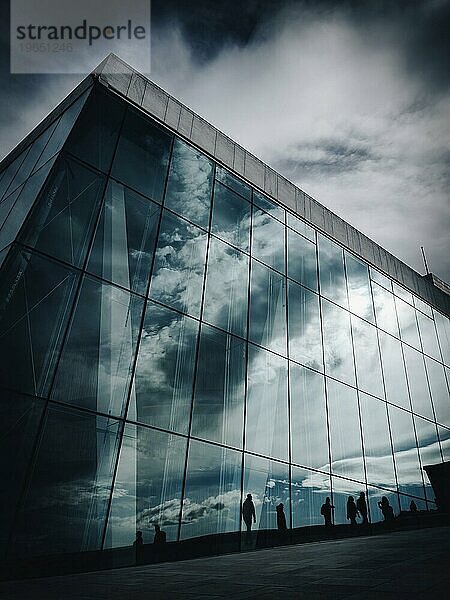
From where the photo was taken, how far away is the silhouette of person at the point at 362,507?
17172 mm

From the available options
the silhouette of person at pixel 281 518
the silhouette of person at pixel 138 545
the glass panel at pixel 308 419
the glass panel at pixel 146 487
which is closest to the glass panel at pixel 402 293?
the glass panel at pixel 308 419

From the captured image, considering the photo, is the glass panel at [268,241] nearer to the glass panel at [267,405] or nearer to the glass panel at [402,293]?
the glass panel at [267,405]

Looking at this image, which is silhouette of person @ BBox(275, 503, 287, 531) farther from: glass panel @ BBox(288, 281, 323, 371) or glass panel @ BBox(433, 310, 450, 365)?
glass panel @ BBox(433, 310, 450, 365)

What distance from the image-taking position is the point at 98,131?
14398 millimetres

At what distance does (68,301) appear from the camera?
11.6 metres

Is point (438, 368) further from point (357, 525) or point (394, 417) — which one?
point (357, 525)

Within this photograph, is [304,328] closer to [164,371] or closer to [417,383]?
[164,371]

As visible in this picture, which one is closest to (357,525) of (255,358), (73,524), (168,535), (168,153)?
(255,358)

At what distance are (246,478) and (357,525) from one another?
19.3 feet

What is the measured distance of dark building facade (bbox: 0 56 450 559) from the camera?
10477 mm

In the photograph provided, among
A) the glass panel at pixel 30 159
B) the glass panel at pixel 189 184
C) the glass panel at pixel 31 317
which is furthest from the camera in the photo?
the glass panel at pixel 189 184

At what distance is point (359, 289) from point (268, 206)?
6878mm

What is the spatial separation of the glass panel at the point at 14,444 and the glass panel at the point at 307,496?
29.4ft

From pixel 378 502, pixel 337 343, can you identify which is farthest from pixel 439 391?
pixel 378 502
